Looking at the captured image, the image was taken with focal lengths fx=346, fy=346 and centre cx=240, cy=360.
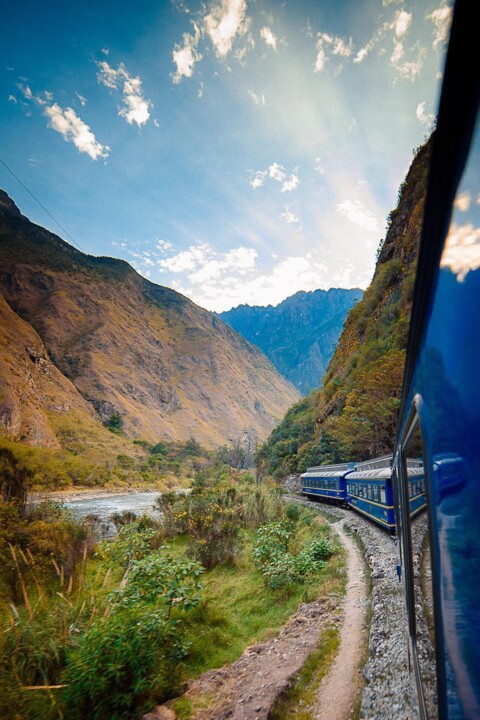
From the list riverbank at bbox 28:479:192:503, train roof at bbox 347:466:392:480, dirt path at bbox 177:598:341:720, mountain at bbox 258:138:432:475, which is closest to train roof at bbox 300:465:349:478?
mountain at bbox 258:138:432:475

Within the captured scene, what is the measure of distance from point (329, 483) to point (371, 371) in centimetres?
764

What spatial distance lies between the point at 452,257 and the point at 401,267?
111ft

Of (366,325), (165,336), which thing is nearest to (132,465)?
(366,325)

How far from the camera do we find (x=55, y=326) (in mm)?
93375

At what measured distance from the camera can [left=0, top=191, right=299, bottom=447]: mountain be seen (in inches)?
2606

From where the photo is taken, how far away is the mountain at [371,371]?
21.5 meters

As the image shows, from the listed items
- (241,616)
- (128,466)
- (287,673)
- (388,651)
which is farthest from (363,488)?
(128,466)

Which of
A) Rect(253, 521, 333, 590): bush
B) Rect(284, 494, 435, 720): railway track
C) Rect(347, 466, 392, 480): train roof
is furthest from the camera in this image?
Rect(347, 466, 392, 480): train roof

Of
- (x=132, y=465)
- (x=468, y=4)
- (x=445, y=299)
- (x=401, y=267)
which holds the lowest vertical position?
(x=132, y=465)

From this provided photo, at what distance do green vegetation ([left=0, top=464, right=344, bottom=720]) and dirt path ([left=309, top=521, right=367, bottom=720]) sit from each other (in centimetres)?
70

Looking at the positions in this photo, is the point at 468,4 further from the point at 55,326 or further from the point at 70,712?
the point at 55,326

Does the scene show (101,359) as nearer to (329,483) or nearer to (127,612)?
(329,483)

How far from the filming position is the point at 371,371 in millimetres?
22484

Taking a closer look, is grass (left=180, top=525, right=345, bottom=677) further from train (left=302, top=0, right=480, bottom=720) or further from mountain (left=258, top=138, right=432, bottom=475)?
mountain (left=258, top=138, right=432, bottom=475)
